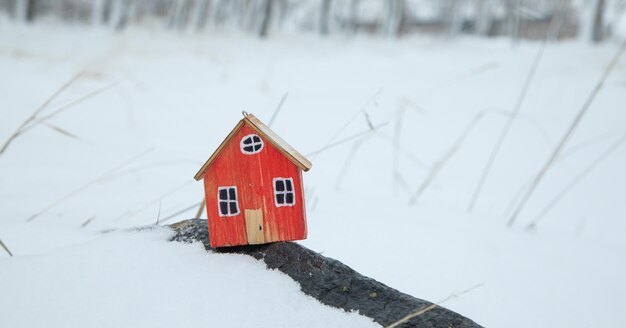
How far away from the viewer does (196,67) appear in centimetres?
837

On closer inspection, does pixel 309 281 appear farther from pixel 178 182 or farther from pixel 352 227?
pixel 178 182

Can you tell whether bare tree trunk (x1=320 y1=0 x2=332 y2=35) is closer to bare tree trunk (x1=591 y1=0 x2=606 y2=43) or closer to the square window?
bare tree trunk (x1=591 y1=0 x2=606 y2=43)

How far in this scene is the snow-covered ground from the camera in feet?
3.55

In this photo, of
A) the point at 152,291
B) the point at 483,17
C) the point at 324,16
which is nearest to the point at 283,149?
the point at 152,291

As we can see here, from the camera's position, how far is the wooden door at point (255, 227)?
1.22 metres

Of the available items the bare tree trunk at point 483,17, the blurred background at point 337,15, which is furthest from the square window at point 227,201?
the bare tree trunk at point 483,17

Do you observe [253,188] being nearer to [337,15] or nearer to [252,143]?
[252,143]

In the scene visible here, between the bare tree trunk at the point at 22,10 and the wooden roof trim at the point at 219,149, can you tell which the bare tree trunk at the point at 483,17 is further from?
the wooden roof trim at the point at 219,149

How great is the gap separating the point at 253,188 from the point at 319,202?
0.98 m

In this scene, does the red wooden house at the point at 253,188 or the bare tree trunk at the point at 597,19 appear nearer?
the red wooden house at the point at 253,188

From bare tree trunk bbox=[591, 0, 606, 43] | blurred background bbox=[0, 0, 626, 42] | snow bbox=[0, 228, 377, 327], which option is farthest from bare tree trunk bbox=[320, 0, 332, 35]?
snow bbox=[0, 228, 377, 327]

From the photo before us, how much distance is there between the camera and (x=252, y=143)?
1.23 metres

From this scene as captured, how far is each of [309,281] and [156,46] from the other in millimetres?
11354

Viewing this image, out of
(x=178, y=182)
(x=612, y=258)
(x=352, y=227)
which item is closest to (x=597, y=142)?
(x=612, y=258)
